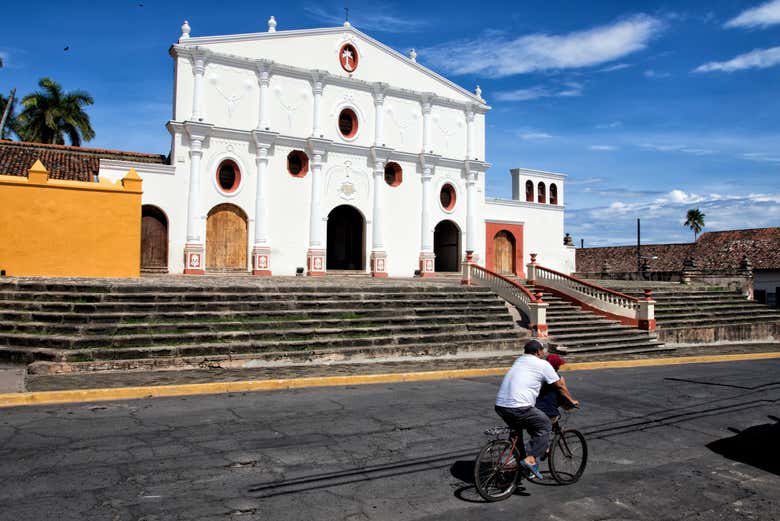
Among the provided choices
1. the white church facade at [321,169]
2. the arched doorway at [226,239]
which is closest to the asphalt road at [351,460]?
the arched doorway at [226,239]

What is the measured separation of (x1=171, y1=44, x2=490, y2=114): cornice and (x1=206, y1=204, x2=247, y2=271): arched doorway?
568 centimetres

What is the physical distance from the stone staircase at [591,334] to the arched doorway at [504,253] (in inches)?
375

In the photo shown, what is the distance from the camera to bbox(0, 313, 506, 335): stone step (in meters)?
11.8

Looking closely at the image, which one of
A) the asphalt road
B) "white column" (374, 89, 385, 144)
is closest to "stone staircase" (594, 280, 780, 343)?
the asphalt road

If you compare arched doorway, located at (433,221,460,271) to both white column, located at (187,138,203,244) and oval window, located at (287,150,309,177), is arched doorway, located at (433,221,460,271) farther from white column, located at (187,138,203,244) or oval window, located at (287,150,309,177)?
white column, located at (187,138,203,244)

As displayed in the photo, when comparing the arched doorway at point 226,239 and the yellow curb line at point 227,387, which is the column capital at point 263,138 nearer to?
the arched doorway at point 226,239

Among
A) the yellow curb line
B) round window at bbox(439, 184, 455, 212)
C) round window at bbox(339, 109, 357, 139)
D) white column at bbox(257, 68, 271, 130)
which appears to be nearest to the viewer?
the yellow curb line

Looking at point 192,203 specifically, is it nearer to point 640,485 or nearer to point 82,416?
point 82,416

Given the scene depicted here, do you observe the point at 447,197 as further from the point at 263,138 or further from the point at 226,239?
the point at 226,239

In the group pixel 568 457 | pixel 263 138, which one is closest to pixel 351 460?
pixel 568 457

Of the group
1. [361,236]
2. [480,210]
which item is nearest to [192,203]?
[361,236]

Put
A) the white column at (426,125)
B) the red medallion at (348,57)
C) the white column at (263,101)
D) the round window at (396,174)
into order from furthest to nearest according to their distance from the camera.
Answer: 1. the white column at (426,125)
2. the round window at (396,174)
3. the red medallion at (348,57)
4. the white column at (263,101)

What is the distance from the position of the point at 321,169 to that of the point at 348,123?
105 inches

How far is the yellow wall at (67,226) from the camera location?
15344mm
